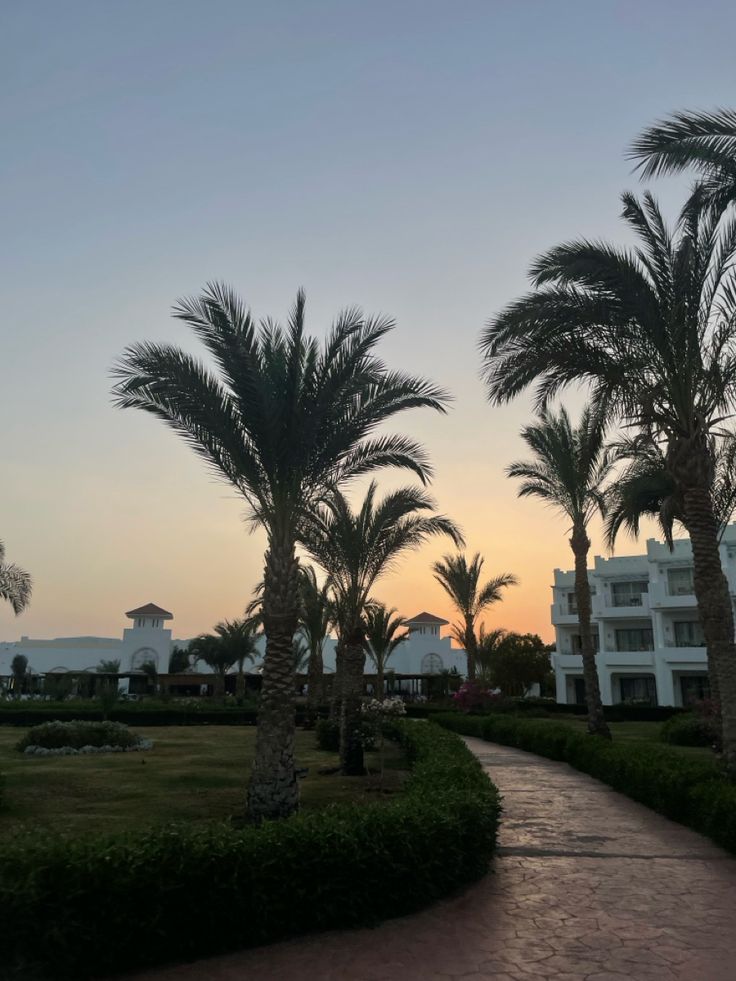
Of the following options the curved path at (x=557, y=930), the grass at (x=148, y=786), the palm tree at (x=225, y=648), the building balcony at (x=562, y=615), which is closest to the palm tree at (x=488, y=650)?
the building balcony at (x=562, y=615)

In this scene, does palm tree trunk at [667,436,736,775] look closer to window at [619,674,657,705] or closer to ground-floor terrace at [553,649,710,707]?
ground-floor terrace at [553,649,710,707]

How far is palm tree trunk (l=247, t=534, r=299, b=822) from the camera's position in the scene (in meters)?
10.4

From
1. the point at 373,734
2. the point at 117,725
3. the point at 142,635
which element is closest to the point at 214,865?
the point at 373,734

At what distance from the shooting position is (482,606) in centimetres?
3709

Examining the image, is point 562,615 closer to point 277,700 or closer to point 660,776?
point 660,776

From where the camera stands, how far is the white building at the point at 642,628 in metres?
40.5

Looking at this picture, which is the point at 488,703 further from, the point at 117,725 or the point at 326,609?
the point at 117,725

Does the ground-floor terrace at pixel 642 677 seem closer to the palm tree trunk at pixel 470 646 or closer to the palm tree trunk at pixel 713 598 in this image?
the palm tree trunk at pixel 470 646

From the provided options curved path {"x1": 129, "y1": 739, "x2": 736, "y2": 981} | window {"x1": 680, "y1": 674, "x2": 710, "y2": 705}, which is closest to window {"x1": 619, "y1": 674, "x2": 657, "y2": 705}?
window {"x1": 680, "y1": 674, "x2": 710, "y2": 705}

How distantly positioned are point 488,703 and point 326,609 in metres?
8.87

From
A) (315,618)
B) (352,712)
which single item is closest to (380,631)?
(315,618)

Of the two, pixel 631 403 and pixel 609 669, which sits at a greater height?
pixel 631 403

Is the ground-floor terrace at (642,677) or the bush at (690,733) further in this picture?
the ground-floor terrace at (642,677)

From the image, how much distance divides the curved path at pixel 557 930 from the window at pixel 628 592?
38.0 metres
